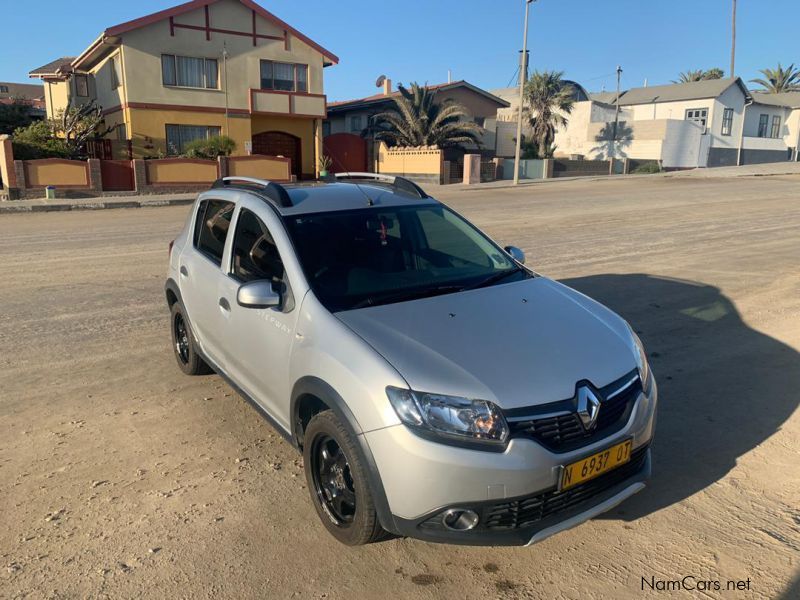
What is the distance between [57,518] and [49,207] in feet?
67.1

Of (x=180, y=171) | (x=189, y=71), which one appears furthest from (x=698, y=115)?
(x=180, y=171)

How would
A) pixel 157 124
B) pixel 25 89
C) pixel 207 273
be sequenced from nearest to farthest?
pixel 207 273, pixel 157 124, pixel 25 89

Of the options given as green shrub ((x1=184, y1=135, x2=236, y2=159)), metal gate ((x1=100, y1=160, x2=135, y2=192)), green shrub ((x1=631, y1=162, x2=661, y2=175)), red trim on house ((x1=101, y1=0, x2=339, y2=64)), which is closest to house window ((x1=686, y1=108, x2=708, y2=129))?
green shrub ((x1=631, y1=162, x2=661, y2=175))

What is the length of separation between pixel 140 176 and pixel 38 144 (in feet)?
14.4

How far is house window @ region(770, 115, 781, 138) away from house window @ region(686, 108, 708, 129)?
37.4 feet

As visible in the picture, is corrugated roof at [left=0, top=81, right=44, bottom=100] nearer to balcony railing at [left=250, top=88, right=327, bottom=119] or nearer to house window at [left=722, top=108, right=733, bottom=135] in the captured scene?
balcony railing at [left=250, top=88, right=327, bottom=119]

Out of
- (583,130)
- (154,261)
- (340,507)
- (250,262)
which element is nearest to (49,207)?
(154,261)

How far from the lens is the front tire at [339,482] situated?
2.74 m

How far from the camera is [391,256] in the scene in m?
3.90

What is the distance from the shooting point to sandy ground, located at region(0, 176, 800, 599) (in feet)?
9.13

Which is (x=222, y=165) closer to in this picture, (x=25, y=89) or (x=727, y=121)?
(x=727, y=121)

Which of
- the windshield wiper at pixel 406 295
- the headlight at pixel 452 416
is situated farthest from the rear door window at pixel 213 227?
the headlight at pixel 452 416

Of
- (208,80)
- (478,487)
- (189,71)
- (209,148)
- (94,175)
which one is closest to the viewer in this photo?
(478,487)

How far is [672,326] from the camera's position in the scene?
6434 mm
